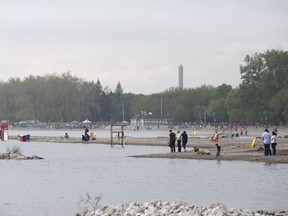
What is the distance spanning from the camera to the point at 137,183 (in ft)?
118

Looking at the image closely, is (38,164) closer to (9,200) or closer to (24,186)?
(24,186)

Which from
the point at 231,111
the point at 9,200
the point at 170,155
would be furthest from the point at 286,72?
the point at 9,200

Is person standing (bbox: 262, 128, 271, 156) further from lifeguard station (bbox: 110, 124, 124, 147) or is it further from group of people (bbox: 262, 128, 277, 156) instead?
lifeguard station (bbox: 110, 124, 124, 147)

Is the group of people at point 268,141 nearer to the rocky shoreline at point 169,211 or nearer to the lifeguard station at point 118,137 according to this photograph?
the rocky shoreline at point 169,211

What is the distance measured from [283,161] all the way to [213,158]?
214 inches

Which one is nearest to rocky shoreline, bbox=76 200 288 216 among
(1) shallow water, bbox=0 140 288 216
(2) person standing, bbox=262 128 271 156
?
(1) shallow water, bbox=0 140 288 216

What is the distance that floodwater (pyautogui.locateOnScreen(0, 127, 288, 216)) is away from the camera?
2816 cm

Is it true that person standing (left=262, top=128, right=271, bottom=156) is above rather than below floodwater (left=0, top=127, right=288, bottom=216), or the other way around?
above

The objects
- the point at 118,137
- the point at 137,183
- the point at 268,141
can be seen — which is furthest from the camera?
the point at 118,137

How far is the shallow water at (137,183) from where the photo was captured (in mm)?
28203

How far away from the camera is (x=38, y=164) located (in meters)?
50.2

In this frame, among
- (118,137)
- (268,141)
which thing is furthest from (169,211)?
(118,137)

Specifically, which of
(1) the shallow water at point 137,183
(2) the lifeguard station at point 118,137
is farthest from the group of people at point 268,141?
(2) the lifeguard station at point 118,137

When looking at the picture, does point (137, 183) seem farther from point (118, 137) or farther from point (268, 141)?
point (118, 137)
